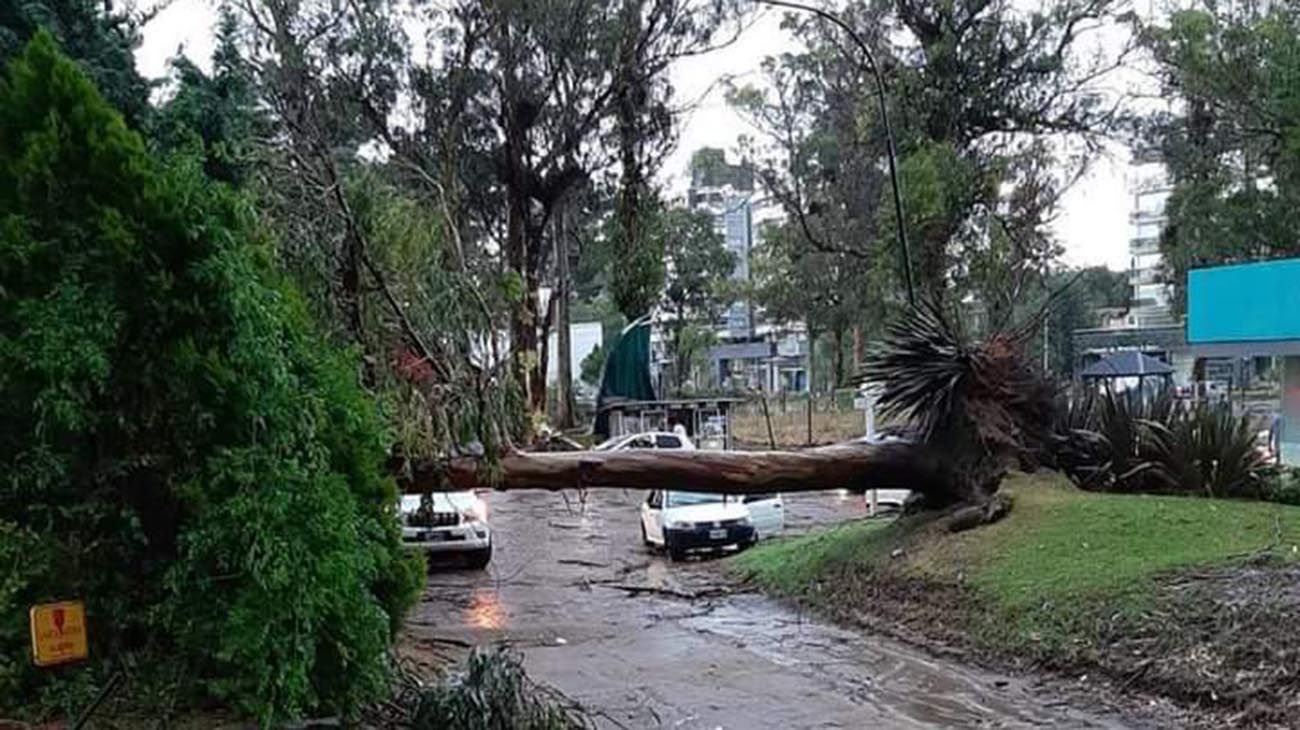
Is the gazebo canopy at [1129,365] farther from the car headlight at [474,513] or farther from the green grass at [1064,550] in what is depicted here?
the green grass at [1064,550]

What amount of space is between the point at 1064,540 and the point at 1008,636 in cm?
152

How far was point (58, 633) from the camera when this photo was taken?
17.3 ft


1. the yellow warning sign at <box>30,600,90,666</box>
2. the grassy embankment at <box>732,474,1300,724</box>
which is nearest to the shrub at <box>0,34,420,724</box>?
the yellow warning sign at <box>30,600,90,666</box>

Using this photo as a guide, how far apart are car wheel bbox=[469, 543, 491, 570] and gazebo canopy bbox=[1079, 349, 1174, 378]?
1629 cm

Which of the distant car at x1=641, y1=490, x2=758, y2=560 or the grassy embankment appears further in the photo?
the distant car at x1=641, y1=490, x2=758, y2=560

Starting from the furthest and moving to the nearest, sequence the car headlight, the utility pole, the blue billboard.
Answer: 1. the utility pole
2. the car headlight
3. the blue billboard

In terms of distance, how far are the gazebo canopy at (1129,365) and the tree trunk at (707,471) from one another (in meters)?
16.3

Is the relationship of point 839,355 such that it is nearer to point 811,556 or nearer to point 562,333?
point 562,333

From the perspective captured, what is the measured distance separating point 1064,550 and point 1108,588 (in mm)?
1188

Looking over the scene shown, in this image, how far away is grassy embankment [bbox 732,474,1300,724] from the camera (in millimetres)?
8461

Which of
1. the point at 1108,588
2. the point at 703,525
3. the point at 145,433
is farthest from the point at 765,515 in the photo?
the point at 145,433

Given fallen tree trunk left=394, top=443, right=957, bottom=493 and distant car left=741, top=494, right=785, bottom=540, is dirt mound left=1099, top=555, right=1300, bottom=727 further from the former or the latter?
distant car left=741, top=494, right=785, bottom=540

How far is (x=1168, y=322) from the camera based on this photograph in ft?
149

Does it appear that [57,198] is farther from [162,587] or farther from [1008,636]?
[1008,636]
